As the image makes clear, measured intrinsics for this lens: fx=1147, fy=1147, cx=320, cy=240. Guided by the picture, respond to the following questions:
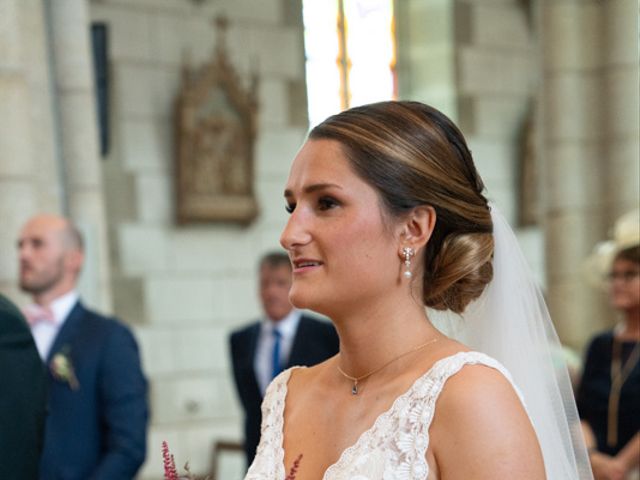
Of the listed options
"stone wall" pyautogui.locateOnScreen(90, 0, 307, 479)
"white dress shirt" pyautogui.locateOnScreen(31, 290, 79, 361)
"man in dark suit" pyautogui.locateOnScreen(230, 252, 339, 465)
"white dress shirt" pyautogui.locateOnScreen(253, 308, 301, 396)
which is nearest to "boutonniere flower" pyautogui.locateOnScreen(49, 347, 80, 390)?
"white dress shirt" pyautogui.locateOnScreen(31, 290, 79, 361)

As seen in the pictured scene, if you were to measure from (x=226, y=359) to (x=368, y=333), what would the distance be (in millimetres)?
8228

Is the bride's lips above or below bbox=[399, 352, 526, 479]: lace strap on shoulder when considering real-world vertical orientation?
above

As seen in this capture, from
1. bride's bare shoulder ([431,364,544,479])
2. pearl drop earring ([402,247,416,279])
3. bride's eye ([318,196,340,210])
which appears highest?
bride's eye ([318,196,340,210])

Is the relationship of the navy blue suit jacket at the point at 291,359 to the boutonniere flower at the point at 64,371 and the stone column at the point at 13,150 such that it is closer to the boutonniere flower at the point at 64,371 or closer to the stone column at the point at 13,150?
the stone column at the point at 13,150

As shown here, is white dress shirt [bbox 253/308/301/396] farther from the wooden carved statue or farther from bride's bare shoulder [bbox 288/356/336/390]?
the wooden carved statue

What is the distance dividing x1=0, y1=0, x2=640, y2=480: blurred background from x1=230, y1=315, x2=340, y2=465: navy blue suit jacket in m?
1.20

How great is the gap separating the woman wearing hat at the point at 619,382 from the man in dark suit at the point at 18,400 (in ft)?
8.25

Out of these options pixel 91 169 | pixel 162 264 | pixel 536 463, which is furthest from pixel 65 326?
pixel 162 264

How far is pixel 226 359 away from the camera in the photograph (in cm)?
1024

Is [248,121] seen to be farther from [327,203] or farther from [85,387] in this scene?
[327,203]

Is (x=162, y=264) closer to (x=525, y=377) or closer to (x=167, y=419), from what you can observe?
(x=167, y=419)

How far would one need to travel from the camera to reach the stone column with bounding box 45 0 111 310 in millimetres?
6848

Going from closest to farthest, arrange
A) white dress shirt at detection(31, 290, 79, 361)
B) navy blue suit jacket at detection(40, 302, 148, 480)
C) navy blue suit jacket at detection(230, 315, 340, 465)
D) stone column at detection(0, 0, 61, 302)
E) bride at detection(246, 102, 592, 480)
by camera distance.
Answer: bride at detection(246, 102, 592, 480)
navy blue suit jacket at detection(40, 302, 148, 480)
white dress shirt at detection(31, 290, 79, 361)
stone column at detection(0, 0, 61, 302)
navy blue suit jacket at detection(230, 315, 340, 465)

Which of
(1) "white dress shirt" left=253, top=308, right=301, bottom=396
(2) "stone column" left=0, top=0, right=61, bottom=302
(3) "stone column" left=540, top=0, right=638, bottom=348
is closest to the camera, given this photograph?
(2) "stone column" left=0, top=0, right=61, bottom=302
